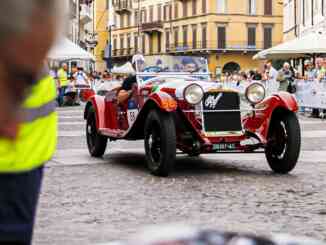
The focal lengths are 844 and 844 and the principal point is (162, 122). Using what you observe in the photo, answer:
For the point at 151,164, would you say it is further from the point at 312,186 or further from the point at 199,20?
the point at 199,20

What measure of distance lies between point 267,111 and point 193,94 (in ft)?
2.86

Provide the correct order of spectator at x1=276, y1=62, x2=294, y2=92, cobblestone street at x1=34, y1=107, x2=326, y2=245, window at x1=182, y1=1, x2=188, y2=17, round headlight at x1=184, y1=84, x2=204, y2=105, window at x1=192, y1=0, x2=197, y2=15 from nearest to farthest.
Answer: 1. cobblestone street at x1=34, y1=107, x2=326, y2=245
2. round headlight at x1=184, y1=84, x2=204, y2=105
3. spectator at x1=276, y1=62, x2=294, y2=92
4. window at x1=192, y1=0, x2=197, y2=15
5. window at x1=182, y1=1, x2=188, y2=17

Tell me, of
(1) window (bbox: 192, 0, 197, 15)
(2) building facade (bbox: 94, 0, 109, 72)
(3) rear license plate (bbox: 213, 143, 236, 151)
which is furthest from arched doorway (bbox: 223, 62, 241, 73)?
(3) rear license plate (bbox: 213, 143, 236, 151)

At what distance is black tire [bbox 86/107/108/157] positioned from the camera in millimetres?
10750

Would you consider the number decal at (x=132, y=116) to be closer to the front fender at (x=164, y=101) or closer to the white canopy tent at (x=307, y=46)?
the front fender at (x=164, y=101)

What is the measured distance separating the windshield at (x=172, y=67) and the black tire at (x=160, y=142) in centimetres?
168

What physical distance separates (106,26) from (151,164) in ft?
344

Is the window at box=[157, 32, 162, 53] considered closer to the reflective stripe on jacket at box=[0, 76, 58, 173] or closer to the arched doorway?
the arched doorway

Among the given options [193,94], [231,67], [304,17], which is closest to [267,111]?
[193,94]

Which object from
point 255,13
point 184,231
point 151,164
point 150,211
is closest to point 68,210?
point 150,211

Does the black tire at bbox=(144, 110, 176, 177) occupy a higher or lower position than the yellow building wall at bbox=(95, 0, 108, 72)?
lower

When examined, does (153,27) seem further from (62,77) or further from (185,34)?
(62,77)

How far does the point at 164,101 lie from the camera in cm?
838

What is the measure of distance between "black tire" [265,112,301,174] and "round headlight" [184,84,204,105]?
0.89m
